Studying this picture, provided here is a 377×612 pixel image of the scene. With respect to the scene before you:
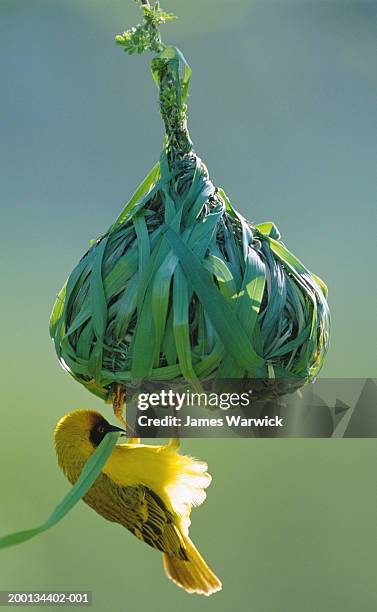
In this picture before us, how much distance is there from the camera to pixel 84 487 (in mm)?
919

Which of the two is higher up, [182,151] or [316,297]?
[182,151]

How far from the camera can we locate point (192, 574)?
3.51 ft

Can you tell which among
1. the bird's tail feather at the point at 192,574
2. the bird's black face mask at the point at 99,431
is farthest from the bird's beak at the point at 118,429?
the bird's tail feather at the point at 192,574

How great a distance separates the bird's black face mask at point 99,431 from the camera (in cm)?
102

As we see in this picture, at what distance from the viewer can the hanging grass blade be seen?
2.86ft

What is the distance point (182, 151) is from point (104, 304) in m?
0.20

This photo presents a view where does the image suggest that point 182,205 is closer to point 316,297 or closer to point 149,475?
point 316,297

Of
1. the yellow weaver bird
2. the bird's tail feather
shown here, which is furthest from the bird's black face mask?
the bird's tail feather

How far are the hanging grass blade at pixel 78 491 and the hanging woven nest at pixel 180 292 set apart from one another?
2.3 inches

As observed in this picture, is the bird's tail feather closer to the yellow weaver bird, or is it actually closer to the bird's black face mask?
the yellow weaver bird

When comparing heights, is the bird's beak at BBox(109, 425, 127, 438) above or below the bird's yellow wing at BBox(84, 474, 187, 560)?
above

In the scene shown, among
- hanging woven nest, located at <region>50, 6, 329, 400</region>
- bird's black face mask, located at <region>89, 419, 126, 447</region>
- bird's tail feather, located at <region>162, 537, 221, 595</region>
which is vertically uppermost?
hanging woven nest, located at <region>50, 6, 329, 400</region>

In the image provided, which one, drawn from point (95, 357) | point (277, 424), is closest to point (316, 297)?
point (277, 424)

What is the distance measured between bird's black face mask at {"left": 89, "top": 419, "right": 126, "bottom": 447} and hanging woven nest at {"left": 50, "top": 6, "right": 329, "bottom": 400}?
0.07m
